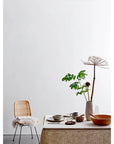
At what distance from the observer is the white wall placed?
414 cm

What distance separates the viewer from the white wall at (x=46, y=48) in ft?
13.6

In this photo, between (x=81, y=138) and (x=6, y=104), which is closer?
(x=81, y=138)

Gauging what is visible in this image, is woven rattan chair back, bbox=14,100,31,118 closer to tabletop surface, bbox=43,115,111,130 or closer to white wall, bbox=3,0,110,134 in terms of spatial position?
white wall, bbox=3,0,110,134

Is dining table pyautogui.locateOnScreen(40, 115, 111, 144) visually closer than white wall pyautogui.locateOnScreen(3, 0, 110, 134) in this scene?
Yes

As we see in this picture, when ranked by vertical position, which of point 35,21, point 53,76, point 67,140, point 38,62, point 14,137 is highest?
point 35,21

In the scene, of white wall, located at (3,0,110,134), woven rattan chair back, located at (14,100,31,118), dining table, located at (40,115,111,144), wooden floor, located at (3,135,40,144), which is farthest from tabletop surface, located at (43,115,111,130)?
white wall, located at (3,0,110,134)

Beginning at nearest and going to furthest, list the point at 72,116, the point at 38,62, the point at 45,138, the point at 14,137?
1. the point at 45,138
2. the point at 72,116
3. the point at 14,137
4. the point at 38,62

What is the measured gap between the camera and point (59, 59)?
4184mm

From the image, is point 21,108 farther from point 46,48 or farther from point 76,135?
point 76,135

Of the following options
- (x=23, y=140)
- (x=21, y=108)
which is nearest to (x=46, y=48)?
(x=21, y=108)

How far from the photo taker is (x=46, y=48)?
4172 mm

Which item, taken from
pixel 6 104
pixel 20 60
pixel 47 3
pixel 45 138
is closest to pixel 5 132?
pixel 6 104

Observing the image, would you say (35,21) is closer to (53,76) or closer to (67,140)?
(53,76)

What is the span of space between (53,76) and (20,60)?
738 mm
